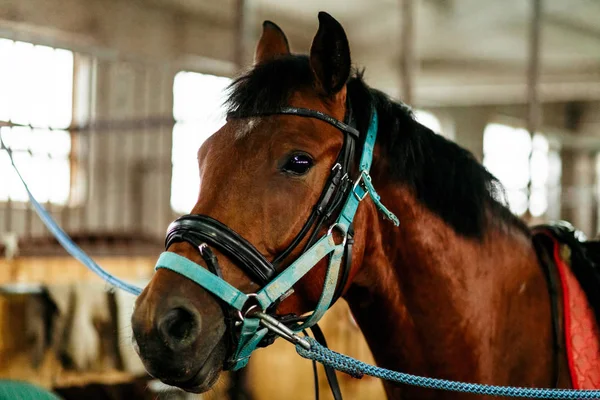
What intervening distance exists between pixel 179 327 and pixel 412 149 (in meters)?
0.70

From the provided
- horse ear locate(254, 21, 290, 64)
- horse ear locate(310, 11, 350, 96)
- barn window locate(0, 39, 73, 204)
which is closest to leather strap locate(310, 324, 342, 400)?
horse ear locate(310, 11, 350, 96)

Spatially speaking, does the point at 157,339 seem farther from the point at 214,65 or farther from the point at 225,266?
the point at 214,65

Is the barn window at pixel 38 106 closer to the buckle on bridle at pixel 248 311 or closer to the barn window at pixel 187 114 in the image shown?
the barn window at pixel 187 114

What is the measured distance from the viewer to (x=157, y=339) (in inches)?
47.1

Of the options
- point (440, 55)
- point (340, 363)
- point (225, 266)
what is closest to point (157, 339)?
point (225, 266)

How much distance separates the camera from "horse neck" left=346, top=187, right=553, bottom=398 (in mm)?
1550

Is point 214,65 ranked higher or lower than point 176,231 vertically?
higher

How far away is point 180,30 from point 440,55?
425cm

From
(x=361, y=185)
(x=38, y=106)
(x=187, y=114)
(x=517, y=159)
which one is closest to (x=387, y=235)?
(x=361, y=185)

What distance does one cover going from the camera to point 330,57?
1.45m

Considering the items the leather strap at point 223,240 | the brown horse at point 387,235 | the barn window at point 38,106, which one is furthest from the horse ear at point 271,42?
the barn window at point 38,106

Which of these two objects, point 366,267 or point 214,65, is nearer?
point 366,267

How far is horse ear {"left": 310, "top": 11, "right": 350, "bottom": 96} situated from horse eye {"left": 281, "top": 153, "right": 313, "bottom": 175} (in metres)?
0.18

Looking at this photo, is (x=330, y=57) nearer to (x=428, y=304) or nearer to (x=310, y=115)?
(x=310, y=115)
